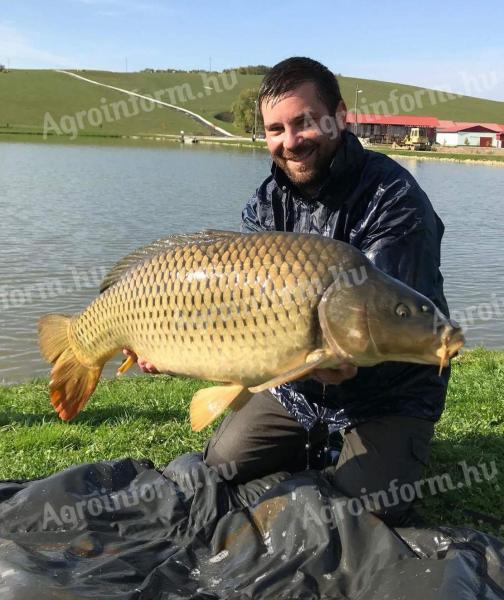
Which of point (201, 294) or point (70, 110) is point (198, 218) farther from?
point (70, 110)

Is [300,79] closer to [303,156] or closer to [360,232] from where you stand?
[303,156]

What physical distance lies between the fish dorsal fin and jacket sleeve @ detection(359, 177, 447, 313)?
1.60 ft

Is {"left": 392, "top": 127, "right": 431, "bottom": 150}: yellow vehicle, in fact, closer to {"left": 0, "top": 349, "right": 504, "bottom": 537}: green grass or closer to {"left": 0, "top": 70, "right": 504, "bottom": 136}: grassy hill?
{"left": 0, "top": 70, "right": 504, "bottom": 136}: grassy hill

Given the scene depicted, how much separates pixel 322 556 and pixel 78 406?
0.90m


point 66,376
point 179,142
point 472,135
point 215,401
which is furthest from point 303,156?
point 472,135

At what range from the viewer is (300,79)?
2.27 m

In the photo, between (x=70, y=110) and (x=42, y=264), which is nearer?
(x=42, y=264)

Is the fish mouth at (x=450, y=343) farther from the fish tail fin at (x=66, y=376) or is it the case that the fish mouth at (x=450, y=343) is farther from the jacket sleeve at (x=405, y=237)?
the fish tail fin at (x=66, y=376)

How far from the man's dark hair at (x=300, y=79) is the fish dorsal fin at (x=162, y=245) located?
25.2 inches

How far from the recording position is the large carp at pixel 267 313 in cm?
167

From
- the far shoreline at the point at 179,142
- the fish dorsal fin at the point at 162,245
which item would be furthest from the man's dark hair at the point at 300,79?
the far shoreline at the point at 179,142

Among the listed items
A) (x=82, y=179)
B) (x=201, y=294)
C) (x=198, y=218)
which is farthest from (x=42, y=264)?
(x=82, y=179)

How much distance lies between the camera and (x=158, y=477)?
2379 millimetres

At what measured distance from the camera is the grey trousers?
2.19m
